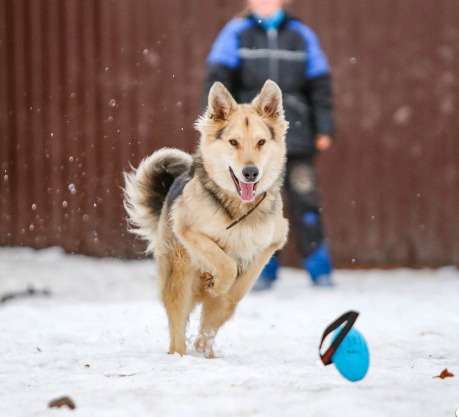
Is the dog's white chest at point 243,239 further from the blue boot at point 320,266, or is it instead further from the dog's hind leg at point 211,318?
the blue boot at point 320,266

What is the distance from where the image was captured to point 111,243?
7.58 m

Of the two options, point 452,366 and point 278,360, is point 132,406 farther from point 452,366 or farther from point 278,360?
point 452,366

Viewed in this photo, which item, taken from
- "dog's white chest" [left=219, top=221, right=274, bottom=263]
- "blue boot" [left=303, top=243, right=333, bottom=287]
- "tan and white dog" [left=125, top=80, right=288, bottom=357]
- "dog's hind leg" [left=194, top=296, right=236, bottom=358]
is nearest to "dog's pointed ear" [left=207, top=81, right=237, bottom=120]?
"tan and white dog" [left=125, top=80, right=288, bottom=357]

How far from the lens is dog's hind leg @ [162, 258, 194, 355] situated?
3615mm

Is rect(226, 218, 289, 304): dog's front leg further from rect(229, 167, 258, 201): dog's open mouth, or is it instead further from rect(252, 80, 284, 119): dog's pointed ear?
rect(252, 80, 284, 119): dog's pointed ear

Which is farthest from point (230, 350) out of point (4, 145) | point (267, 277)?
point (4, 145)

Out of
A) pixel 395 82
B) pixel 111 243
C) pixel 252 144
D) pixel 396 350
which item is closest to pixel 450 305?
pixel 396 350

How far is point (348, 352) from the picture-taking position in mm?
2904

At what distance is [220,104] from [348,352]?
4.61 ft

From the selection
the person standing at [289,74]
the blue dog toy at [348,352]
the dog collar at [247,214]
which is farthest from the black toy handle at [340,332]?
the person standing at [289,74]

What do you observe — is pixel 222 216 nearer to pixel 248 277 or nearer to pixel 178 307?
pixel 248 277

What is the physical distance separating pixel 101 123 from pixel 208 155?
4.12 m

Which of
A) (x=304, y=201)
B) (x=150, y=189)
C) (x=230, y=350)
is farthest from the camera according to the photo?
(x=304, y=201)

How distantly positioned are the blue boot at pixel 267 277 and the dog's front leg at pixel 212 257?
2.26m
